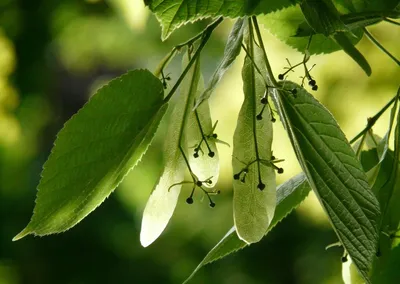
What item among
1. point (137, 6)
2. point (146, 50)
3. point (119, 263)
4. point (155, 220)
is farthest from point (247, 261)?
point (155, 220)

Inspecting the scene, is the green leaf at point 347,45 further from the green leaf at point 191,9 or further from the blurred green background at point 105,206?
the blurred green background at point 105,206

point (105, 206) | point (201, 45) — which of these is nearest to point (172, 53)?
point (201, 45)

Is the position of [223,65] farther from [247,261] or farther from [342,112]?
[247,261]

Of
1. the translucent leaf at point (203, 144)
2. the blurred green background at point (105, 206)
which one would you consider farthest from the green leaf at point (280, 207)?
the blurred green background at point (105, 206)

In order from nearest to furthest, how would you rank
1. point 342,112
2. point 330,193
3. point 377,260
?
point 330,193 → point 377,260 → point 342,112

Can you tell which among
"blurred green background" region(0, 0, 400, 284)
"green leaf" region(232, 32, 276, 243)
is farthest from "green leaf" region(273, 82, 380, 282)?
"blurred green background" region(0, 0, 400, 284)

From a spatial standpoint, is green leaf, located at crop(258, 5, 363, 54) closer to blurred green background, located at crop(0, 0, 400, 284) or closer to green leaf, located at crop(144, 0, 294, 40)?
green leaf, located at crop(144, 0, 294, 40)

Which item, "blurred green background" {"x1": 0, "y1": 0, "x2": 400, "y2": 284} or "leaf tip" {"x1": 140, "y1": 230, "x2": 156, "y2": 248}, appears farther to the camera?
"blurred green background" {"x1": 0, "y1": 0, "x2": 400, "y2": 284}
